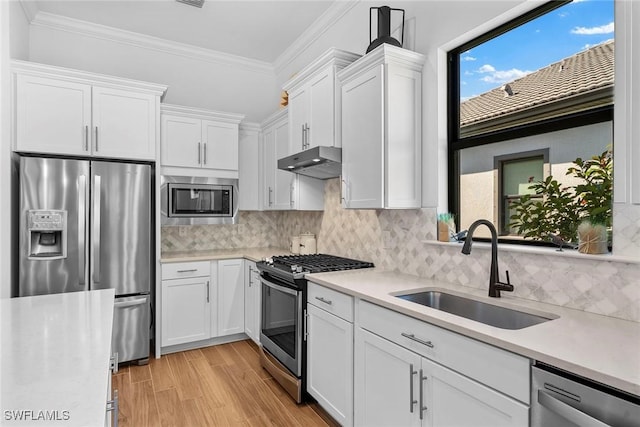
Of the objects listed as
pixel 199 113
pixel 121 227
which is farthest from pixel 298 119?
pixel 121 227

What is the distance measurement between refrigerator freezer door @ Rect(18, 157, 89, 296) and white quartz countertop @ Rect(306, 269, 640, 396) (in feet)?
7.97

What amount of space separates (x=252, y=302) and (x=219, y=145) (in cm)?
172

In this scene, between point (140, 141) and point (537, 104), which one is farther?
point (140, 141)

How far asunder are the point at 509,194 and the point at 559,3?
997mm

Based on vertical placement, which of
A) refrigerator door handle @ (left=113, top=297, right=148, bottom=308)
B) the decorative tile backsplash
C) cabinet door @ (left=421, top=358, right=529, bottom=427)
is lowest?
refrigerator door handle @ (left=113, top=297, right=148, bottom=308)

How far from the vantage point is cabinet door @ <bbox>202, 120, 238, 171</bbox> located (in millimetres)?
3795

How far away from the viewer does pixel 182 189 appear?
11.9 ft

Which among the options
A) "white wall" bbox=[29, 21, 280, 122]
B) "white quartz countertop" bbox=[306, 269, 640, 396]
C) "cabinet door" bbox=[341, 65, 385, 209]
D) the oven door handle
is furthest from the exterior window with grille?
"white wall" bbox=[29, 21, 280, 122]

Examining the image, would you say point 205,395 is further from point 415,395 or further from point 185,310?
point 415,395

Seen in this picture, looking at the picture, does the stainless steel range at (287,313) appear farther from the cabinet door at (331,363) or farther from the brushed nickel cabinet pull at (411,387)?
the brushed nickel cabinet pull at (411,387)

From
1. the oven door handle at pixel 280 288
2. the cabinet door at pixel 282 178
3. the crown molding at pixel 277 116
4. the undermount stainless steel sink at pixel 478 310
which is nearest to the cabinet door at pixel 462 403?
the undermount stainless steel sink at pixel 478 310

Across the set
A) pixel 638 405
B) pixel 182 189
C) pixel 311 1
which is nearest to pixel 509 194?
pixel 638 405

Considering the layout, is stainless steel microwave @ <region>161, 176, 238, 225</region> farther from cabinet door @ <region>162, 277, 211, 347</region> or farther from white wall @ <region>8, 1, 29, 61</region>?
white wall @ <region>8, 1, 29, 61</region>

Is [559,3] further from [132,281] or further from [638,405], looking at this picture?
[132,281]
